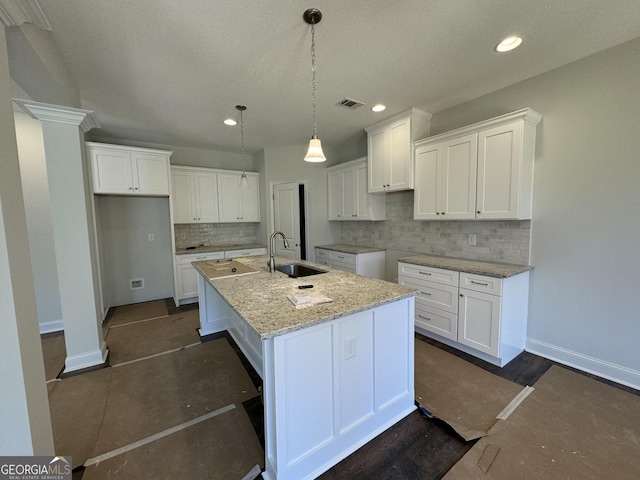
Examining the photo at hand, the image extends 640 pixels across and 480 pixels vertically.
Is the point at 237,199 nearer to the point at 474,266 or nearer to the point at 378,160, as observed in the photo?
the point at 378,160

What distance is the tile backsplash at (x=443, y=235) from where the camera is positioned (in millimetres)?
2645

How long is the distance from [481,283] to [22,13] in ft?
11.8

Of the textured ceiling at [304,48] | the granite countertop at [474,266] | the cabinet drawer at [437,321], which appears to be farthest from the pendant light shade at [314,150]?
the cabinet drawer at [437,321]

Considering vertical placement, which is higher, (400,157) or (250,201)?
(400,157)

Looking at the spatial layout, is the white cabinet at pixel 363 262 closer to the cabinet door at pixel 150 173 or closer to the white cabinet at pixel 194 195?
the white cabinet at pixel 194 195

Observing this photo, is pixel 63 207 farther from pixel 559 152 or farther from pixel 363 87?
pixel 559 152

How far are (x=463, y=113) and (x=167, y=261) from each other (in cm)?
491

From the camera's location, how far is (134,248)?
4203mm

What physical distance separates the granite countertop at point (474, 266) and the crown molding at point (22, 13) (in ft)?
10.9

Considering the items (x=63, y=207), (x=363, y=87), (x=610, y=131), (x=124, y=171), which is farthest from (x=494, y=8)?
(x=124, y=171)

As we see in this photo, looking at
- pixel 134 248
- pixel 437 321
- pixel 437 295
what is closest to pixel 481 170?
pixel 437 295

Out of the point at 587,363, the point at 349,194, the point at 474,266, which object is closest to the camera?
the point at 587,363

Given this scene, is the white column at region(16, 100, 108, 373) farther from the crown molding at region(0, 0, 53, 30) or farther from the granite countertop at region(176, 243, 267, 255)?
the granite countertop at region(176, 243, 267, 255)

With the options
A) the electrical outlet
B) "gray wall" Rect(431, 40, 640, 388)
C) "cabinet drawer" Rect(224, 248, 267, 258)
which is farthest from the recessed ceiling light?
"cabinet drawer" Rect(224, 248, 267, 258)
